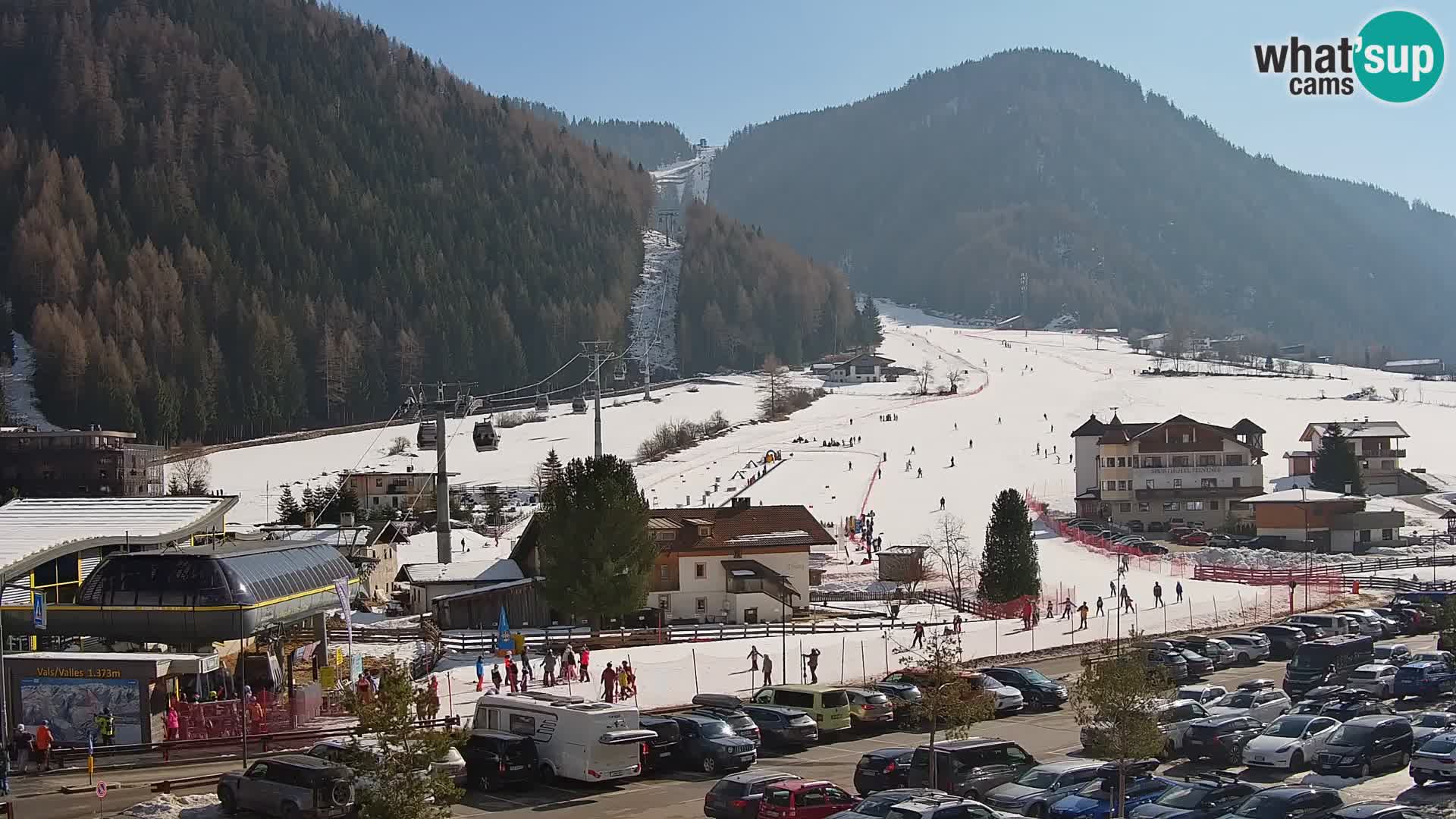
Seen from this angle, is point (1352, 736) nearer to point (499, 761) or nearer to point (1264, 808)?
point (1264, 808)

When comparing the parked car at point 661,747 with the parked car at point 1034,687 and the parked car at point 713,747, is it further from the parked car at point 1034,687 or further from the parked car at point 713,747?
the parked car at point 1034,687

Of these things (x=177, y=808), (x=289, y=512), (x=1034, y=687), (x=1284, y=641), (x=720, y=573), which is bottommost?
(x=1284, y=641)

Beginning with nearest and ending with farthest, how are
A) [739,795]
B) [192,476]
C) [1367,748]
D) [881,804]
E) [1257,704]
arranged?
1. [881,804]
2. [739,795]
3. [1367,748]
4. [1257,704]
5. [192,476]

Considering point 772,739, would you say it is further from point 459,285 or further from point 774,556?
point 459,285

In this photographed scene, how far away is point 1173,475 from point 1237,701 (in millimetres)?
50397

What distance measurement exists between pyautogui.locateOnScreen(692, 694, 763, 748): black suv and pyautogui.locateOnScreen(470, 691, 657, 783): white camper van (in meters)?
2.17

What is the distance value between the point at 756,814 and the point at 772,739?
6245mm

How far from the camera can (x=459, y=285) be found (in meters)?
172

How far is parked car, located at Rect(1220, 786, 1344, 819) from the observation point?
17.5 metres

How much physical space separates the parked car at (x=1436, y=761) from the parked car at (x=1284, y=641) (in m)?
15.7

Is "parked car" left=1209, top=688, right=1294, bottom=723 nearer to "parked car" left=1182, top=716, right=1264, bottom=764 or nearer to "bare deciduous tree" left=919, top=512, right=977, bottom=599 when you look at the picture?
"parked car" left=1182, top=716, right=1264, bottom=764

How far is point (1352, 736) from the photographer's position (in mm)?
22031

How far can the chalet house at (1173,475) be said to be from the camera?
Answer: 245 ft

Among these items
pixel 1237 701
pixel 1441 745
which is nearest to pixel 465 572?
pixel 1237 701
